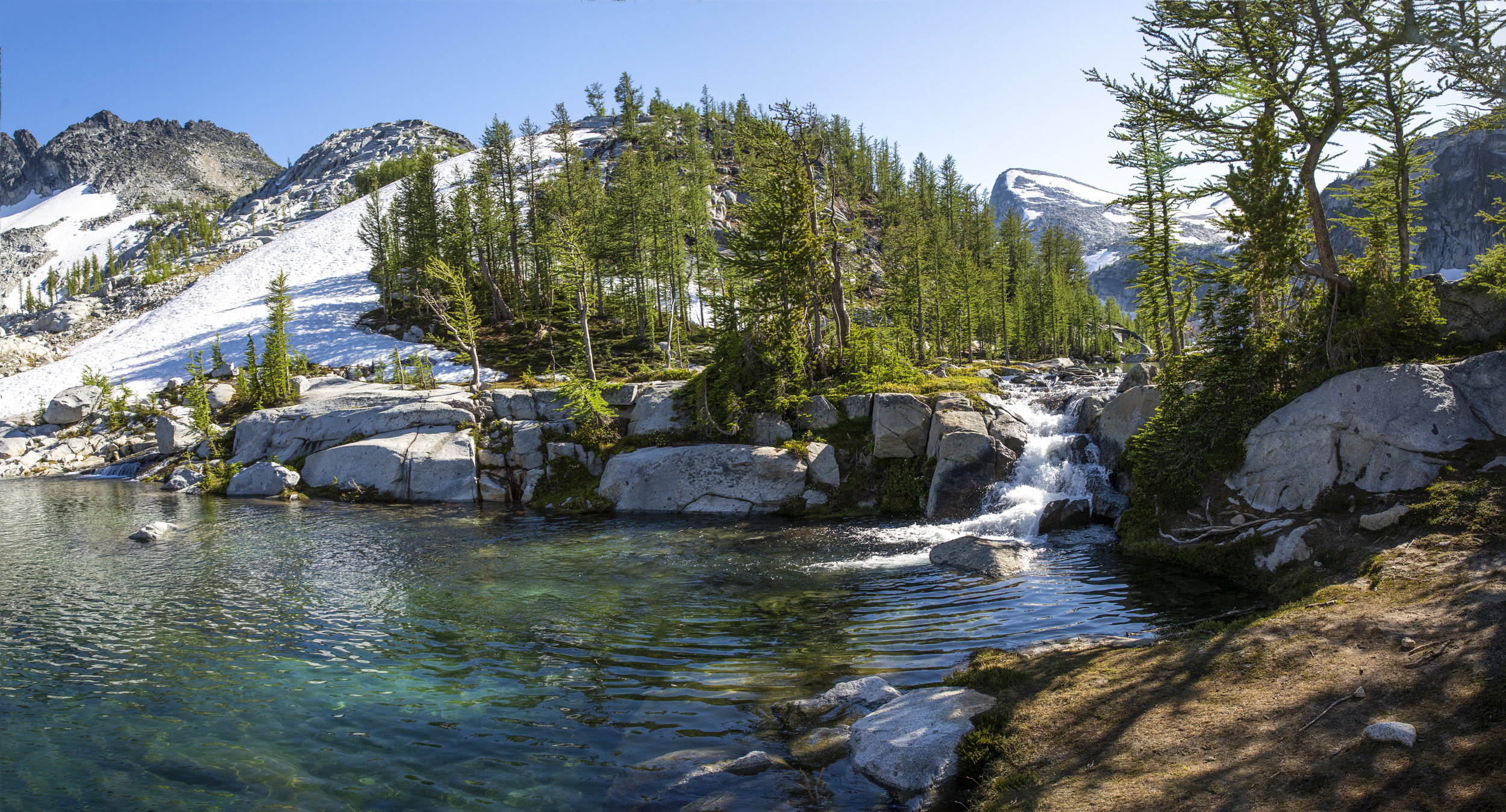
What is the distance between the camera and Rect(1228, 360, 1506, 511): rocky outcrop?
12.3m

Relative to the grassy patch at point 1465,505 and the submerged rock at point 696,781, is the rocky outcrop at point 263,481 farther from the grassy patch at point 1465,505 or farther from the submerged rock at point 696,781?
the grassy patch at point 1465,505

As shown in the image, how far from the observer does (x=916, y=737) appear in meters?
7.27

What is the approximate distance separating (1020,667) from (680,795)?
4689 mm

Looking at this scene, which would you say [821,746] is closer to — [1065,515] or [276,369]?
[1065,515]

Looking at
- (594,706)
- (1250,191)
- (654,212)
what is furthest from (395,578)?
(654,212)

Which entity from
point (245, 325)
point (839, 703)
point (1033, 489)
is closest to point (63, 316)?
point (245, 325)

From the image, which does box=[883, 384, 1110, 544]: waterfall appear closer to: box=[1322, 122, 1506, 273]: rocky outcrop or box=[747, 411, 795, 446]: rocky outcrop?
box=[747, 411, 795, 446]: rocky outcrop

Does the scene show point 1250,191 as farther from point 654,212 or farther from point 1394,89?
point 654,212

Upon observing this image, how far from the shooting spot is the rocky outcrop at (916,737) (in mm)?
6867

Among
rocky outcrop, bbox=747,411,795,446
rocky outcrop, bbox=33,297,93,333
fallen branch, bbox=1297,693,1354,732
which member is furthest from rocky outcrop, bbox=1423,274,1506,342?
rocky outcrop, bbox=33,297,93,333

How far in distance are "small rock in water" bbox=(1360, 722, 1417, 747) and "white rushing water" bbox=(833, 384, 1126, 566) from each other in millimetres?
12045

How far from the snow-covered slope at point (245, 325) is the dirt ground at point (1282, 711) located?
1859 inches

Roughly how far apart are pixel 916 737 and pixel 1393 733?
393cm

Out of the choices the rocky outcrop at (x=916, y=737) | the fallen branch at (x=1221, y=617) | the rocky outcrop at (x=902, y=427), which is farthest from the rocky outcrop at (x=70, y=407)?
the fallen branch at (x=1221, y=617)
